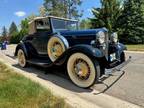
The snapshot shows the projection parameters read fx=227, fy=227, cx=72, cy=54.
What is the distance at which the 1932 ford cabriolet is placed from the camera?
5812 millimetres

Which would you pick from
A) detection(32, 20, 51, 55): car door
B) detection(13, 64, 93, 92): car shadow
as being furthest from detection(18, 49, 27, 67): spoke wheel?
detection(32, 20, 51, 55): car door

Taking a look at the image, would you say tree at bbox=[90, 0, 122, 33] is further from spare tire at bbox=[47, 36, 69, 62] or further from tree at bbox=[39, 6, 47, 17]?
tree at bbox=[39, 6, 47, 17]

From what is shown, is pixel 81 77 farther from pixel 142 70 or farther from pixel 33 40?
pixel 33 40

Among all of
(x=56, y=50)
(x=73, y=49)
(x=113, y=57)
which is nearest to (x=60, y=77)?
(x=56, y=50)

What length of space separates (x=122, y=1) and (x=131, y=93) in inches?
945

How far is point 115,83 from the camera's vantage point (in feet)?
20.1

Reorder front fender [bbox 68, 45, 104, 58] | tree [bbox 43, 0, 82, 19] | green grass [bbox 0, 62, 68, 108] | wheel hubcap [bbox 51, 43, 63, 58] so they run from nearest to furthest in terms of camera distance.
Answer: green grass [bbox 0, 62, 68, 108]
front fender [bbox 68, 45, 104, 58]
wheel hubcap [bbox 51, 43, 63, 58]
tree [bbox 43, 0, 82, 19]

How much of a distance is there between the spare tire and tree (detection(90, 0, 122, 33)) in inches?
773

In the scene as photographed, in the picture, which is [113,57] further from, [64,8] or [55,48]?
[64,8]

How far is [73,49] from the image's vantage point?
6102 mm

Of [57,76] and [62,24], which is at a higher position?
[62,24]

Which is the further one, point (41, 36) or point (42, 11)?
point (42, 11)

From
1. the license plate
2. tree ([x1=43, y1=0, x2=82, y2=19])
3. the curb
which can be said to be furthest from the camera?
tree ([x1=43, y1=0, x2=82, y2=19])

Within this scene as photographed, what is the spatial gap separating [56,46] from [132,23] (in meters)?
20.3
